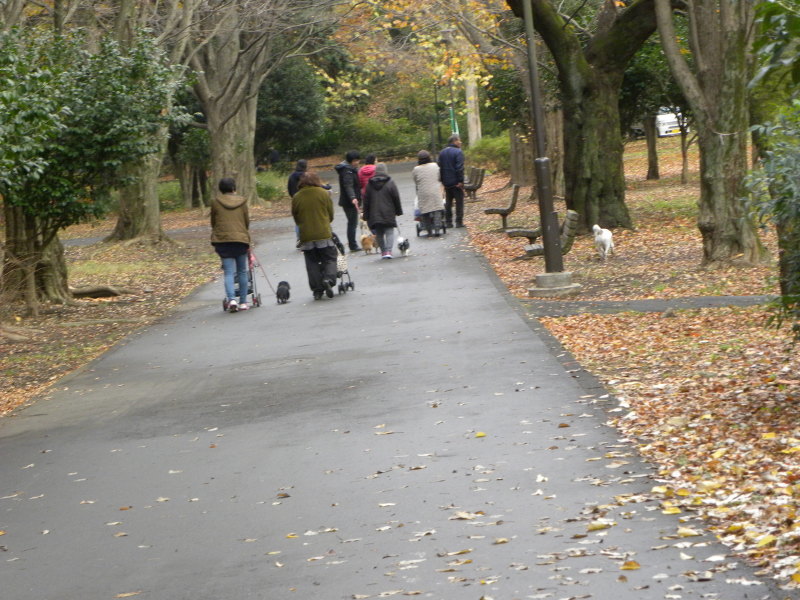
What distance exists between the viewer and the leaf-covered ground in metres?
5.96

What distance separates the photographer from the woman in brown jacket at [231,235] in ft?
54.8

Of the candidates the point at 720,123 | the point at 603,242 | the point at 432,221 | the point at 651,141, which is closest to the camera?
the point at 720,123

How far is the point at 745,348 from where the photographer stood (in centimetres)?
1068

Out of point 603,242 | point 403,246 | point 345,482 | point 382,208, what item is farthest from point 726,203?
point 345,482

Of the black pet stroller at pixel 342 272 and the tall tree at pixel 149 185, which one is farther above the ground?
the tall tree at pixel 149 185

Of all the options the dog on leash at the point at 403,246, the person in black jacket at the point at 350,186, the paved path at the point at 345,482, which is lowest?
the paved path at the point at 345,482

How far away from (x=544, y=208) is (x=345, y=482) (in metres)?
8.72

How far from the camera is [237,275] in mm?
17047

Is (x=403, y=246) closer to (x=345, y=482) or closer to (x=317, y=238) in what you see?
(x=317, y=238)

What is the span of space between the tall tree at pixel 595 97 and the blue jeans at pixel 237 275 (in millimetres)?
7787

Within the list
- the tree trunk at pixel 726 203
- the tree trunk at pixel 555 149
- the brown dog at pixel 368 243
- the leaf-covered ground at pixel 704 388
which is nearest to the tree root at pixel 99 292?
the brown dog at pixel 368 243

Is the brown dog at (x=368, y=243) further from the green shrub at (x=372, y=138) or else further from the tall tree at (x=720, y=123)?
the green shrub at (x=372, y=138)

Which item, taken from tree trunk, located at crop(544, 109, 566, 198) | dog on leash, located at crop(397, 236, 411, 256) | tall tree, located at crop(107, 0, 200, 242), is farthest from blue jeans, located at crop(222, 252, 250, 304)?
tree trunk, located at crop(544, 109, 566, 198)

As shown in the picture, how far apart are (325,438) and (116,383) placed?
4.07 m
